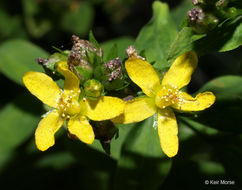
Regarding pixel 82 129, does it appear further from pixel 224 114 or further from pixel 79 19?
pixel 79 19

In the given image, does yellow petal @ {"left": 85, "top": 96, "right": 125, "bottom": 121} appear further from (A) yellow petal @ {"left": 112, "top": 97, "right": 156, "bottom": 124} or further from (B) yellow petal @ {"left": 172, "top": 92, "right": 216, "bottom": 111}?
(B) yellow petal @ {"left": 172, "top": 92, "right": 216, "bottom": 111}

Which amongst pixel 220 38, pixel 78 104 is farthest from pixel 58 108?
pixel 220 38

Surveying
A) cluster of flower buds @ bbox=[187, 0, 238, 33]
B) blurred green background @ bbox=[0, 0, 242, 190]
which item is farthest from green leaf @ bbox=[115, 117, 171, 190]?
cluster of flower buds @ bbox=[187, 0, 238, 33]

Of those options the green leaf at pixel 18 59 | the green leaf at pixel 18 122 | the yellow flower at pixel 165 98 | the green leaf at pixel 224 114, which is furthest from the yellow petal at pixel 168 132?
the green leaf at pixel 18 122

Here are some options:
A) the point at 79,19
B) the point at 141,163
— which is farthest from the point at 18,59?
the point at 141,163

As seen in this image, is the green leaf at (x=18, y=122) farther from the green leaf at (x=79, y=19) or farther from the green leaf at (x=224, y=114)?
the green leaf at (x=224, y=114)

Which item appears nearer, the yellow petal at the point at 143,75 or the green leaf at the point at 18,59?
the yellow petal at the point at 143,75
